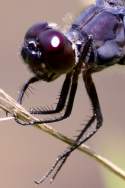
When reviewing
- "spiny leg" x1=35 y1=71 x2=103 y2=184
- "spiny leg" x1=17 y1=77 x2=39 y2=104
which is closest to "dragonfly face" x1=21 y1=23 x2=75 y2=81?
"spiny leg" x1=17 y1=77 x2=39 y2=104

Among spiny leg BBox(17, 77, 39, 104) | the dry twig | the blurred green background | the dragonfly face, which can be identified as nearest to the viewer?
the dry twig

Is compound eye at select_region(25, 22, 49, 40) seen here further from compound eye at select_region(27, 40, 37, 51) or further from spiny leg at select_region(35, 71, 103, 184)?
spiny leg at select_region(35, 71, 103, 184)

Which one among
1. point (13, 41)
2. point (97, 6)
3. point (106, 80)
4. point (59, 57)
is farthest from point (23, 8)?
point (59, 57)

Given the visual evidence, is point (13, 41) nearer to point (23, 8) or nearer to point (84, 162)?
point (23, 8)

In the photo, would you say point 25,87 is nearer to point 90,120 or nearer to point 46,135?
point 90,120

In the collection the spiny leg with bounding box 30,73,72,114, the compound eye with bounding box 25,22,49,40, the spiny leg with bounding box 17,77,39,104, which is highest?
the compound eye with bounding box 25,22,49,40

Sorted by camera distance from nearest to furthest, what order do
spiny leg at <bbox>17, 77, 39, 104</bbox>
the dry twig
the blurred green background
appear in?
the dry twig → spiny leg at <bbox>17, 77, 39, 104</bbox> → the blurred green background

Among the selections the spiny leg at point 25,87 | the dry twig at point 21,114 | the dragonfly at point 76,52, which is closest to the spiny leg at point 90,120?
the dragonfly at point 76,52

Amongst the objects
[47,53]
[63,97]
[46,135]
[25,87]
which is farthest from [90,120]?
[46,135]

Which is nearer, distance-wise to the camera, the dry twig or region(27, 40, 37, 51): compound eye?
the dry twig

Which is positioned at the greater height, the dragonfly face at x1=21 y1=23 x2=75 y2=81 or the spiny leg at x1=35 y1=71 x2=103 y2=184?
the dragonfly face at x1=21 y1=23 x2=75 y2=81
